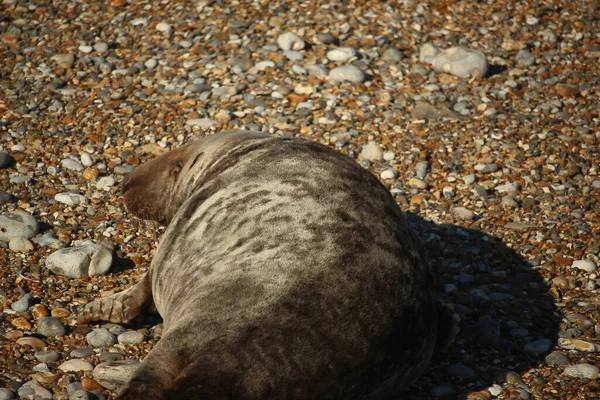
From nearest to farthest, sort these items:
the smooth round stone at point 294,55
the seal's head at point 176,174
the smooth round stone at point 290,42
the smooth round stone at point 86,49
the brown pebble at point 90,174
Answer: the seal's head at point 176,174
the brown pebble at point 90,174
the smooth round stone at point 294,55
the smooth round stone at point 290,42
the smooth round stone at point 86,49

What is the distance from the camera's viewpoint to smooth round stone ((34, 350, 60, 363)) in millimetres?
4049

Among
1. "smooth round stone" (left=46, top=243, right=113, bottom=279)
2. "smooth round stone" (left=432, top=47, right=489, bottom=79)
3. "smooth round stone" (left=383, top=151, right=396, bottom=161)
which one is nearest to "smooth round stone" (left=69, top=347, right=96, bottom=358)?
"smooth round stone" (left=46, top=243, right=113, bottom=279)

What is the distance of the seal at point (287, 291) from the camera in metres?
3.07

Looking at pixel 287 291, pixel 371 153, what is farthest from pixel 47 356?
pixel 371 153

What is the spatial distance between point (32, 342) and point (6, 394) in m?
0.51

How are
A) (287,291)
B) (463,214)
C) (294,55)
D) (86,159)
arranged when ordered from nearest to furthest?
(287,291) < (463,214) < (86,159) < (294,55)

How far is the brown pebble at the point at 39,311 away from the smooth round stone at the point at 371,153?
282cm

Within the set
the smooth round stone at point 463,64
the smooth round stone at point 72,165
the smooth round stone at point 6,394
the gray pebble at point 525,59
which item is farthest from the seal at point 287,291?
the gray pebble at point 525,59

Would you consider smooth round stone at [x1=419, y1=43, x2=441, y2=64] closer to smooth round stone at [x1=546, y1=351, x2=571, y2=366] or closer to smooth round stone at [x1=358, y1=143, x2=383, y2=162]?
smooth round stone at [x1=358, y1=143, x2=383, y2=162]

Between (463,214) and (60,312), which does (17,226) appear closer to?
(60,312)

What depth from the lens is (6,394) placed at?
12.1 feet

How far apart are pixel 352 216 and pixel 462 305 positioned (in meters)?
1.49

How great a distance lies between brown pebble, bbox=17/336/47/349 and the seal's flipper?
0.93 ft

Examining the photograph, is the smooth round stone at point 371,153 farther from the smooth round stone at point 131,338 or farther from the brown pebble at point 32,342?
the brown pebble at point 32,342
